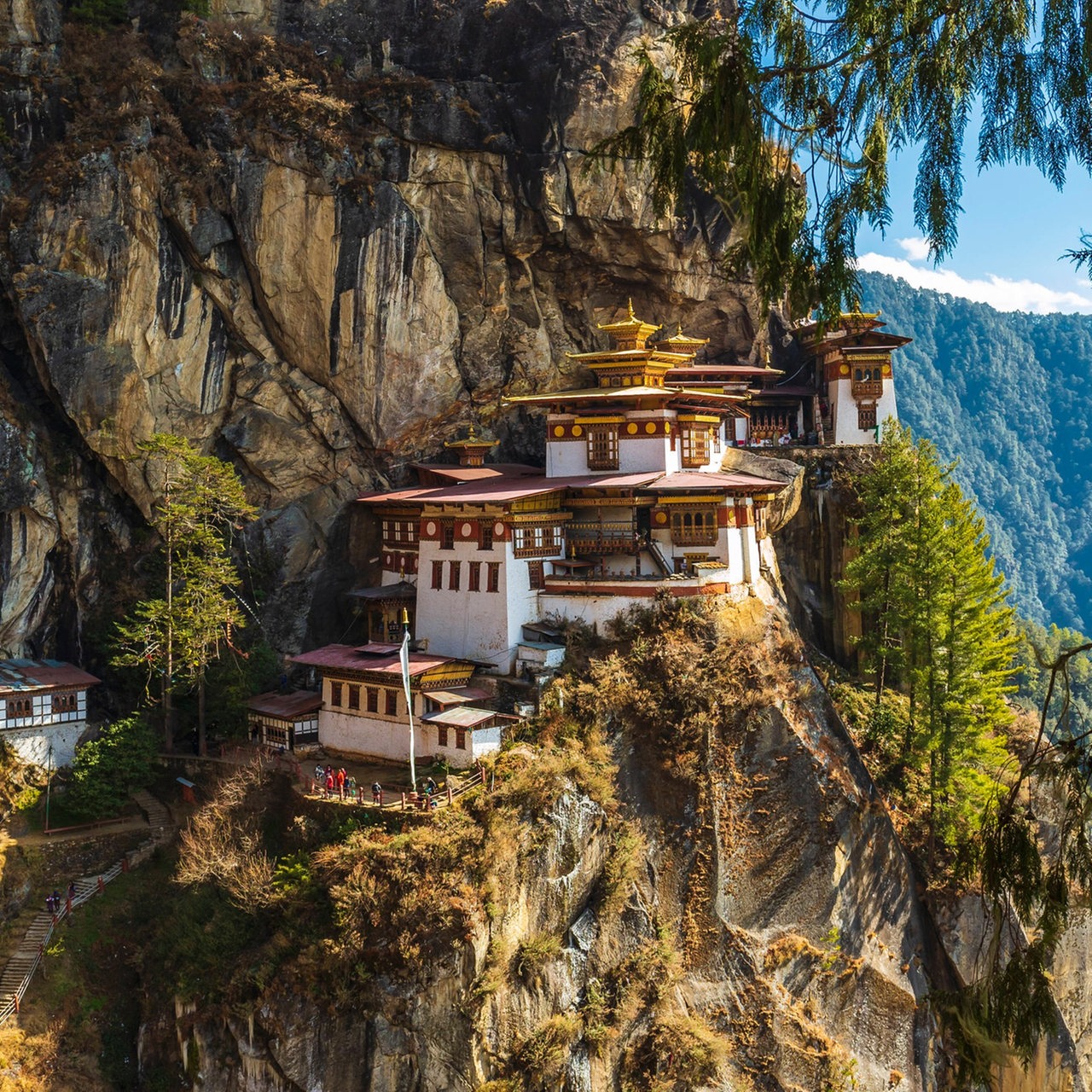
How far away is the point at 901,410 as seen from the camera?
357 feet

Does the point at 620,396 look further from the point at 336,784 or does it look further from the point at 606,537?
the point at 336,784

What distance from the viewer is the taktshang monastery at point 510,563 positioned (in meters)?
31.3

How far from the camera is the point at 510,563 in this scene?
110ft

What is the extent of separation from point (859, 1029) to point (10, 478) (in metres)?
28.5

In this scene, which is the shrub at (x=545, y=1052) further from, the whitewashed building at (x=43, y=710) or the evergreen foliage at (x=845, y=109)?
the evergreen foliage at (x=845, y=109)

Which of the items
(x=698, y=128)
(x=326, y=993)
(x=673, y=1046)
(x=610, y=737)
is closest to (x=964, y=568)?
(x=610, y=737)

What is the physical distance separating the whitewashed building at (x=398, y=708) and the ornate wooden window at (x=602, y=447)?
8.84 m

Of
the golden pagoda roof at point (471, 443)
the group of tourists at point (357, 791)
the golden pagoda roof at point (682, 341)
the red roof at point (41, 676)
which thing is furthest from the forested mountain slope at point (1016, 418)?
the red roof at point (41, 676)

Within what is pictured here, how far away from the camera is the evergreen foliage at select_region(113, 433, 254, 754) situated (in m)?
31.8

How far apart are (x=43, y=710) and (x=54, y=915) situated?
607 cm

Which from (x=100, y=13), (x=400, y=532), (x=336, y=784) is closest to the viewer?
(x=336, y=784)

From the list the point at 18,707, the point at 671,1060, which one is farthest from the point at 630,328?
the point at 671,1060

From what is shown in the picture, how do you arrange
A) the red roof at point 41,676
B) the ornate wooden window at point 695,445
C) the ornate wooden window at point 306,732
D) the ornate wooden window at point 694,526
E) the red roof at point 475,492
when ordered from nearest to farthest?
the red roof at point 41,676 → the ornate wooden window at point 306,732 → the red roof at point 475,492 → the ornate wooden window at point 694,526 → the ornate wooden window at point 695,445

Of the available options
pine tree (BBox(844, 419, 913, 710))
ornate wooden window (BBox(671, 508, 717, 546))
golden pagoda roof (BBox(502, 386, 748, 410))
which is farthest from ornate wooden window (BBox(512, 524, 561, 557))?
pine tree (BBox(844, 419, 913, 710))
